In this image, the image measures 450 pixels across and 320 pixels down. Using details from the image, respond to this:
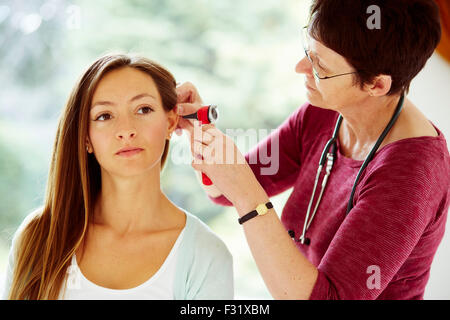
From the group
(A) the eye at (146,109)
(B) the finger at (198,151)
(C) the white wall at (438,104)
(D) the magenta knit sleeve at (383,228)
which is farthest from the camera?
(C) the white wall at (438,104)

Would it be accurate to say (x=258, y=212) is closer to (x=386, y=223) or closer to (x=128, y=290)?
(x=386, y=223)

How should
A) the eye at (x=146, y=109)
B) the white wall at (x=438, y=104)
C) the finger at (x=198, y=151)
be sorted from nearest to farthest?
1. the finger at (x=198, y=151)
2. the eye at (x=146, y=109)
3. the white wall at (x=438, y=104)

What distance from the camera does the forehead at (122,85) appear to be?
1328 millimetres

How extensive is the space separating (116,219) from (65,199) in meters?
0.16

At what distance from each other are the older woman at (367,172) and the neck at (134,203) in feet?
0.82

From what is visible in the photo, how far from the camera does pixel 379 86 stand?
1241mm

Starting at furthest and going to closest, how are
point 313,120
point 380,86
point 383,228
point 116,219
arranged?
point 313,120 < point 116,219 < point 380,86 < point 383,228

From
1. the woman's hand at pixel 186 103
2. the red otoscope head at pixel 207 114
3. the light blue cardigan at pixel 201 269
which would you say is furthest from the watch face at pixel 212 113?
the light blue cardigan at pixel 201 269

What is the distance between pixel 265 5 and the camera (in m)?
2.69

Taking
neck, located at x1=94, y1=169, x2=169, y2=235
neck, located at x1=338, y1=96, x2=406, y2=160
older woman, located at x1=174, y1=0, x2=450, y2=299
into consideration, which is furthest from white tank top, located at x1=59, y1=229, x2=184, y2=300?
neck, located at x1=338, y1=96, x2=406, y2=160

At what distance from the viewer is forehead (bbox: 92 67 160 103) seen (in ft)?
4.36

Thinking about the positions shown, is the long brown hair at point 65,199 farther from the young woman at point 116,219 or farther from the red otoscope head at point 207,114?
the red otoscope head at point 207,114

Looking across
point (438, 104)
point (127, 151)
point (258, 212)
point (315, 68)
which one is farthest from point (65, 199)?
point (438, 104)
